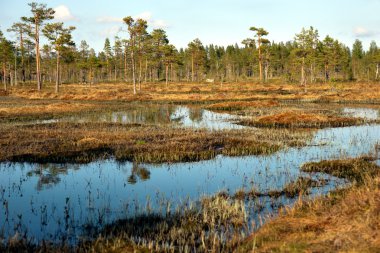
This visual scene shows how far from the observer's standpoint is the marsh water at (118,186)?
848 cm

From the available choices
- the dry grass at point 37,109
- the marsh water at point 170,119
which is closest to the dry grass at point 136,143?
the marsh water at point 170,119

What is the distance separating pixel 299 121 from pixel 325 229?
1950 centimetres

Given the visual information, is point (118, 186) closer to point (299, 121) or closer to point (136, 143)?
point (136, 143)

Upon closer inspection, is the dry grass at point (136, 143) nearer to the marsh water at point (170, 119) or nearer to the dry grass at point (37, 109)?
the marsh water at point (170, 119)

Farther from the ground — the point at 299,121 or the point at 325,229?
the point at 299,121

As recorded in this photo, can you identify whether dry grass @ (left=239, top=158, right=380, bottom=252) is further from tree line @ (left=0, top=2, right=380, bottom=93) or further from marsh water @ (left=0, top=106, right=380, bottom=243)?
tree line @ (left=0, top=2, right=380, bottom=93)

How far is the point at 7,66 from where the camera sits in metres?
84.8

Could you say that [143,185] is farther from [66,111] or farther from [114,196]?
[66,111]

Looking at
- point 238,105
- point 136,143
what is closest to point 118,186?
point 136,143

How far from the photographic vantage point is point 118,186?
11.6 m

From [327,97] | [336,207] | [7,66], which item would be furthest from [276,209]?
[7,66]

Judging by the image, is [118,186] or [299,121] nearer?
[118,186]

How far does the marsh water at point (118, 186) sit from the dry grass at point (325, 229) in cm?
122

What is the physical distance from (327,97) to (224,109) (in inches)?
742
